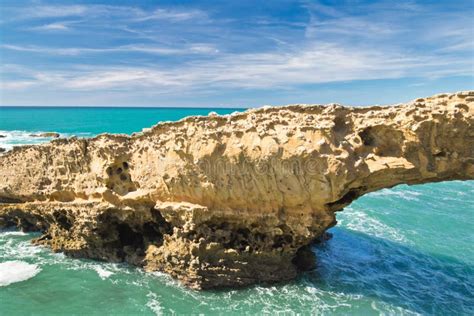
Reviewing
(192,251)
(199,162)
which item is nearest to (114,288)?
(192,251)

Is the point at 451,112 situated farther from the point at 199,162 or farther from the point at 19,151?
the point at 19,151

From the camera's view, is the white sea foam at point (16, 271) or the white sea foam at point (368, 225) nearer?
the white sea foam at point (16, 271)

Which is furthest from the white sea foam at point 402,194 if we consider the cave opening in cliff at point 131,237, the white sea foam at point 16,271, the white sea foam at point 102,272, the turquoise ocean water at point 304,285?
the white sea foam at point 16,271

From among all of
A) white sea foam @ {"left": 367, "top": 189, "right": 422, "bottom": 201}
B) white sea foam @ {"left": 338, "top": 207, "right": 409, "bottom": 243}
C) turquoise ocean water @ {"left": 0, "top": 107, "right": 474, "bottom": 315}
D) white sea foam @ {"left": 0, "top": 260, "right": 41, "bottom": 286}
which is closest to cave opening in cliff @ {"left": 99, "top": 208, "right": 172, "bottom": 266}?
turquoise ocean water @ {"left": 0, "top": 107, "right": 474, "bottom": 315}

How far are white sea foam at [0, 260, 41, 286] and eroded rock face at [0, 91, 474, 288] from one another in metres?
1.85

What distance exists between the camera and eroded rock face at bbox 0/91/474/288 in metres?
14.1

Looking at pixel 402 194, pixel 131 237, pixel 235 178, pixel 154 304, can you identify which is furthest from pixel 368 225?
pixel 154 304

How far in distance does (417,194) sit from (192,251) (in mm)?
24775

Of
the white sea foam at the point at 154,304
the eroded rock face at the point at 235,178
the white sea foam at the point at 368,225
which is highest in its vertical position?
the eroded rock face at the point at 235,178

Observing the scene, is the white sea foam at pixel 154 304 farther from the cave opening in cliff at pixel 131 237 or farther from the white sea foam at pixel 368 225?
the white sea foam at pixel 368 225

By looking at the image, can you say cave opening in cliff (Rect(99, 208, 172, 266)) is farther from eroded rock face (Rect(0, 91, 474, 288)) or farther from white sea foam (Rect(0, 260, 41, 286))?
white sea foam (Rect(0, 260, 41, 286))

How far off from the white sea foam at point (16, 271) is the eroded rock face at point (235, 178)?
1.85 meters

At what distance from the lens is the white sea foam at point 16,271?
57.4 feet

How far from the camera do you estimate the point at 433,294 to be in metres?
17.0
